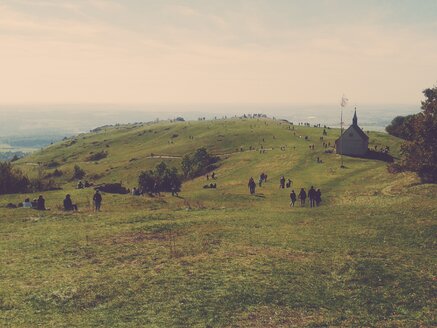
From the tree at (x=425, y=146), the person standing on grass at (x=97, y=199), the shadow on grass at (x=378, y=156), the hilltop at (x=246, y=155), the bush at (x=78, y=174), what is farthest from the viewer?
the bush at (x=78, y=174)

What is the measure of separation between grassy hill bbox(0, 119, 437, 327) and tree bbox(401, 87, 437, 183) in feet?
8.25

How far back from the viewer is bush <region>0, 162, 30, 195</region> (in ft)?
248

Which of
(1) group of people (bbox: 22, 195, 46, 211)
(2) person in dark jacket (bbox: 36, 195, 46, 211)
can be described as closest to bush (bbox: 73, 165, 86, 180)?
(1) group of people (bbox: 22, 195, 46, 211)

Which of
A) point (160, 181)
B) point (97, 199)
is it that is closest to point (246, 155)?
point (160, 181)

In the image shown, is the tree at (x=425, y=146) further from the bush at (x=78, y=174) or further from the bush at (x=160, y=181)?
the bush at (x=78, y=174)

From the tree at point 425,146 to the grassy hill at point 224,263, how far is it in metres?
2.51

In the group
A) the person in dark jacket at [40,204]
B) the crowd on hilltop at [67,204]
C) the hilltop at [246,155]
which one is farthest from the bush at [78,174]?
the person in dark jacket at [40,204]

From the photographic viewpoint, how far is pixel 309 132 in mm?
166250

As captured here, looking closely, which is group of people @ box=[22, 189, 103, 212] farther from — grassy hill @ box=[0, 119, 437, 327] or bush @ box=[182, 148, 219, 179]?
bush @ box=[182, 148, 219, 179]

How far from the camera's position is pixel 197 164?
4766 inches

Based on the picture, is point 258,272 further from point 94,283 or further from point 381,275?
point 94,283

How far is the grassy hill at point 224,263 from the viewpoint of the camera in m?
22.5

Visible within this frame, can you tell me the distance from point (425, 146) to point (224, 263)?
43.2 metres

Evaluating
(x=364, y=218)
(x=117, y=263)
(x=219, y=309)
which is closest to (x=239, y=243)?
(x=117, y=263)
